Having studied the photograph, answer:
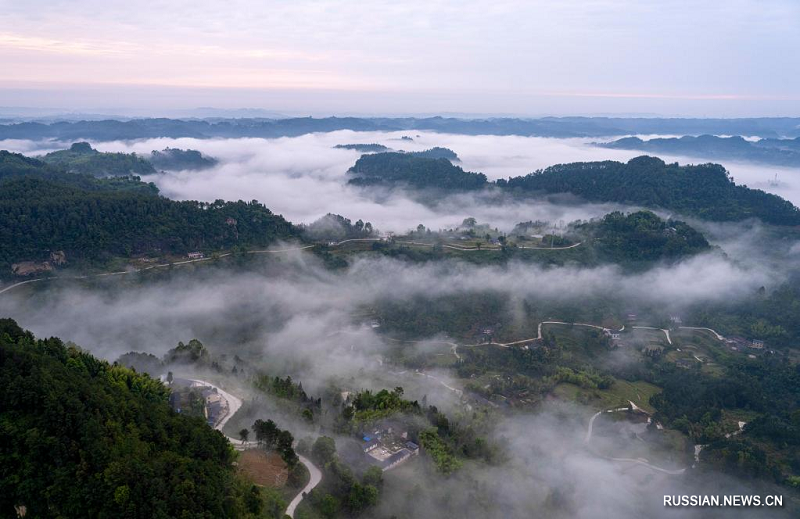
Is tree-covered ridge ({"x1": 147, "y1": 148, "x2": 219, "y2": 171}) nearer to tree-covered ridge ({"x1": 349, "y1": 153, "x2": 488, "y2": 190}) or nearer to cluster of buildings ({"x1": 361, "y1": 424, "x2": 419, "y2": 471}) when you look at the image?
tree-covered ridge ({"x1": 349, "y1": 153, "x2": 488, "y2": 190})

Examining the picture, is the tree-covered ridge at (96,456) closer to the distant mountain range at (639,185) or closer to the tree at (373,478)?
the tree at (373,478)

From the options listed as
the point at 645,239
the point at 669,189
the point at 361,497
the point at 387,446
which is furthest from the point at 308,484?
the point at 669,189

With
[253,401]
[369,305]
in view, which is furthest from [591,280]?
[253,401]

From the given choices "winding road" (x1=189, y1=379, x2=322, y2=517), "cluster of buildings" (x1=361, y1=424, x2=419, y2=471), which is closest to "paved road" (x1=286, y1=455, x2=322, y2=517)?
"winding road" (x1=189, y1=379, x2=322, y2=517)

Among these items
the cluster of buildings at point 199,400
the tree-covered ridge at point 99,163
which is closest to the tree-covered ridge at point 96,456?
the cluster of buildings at point 199,400

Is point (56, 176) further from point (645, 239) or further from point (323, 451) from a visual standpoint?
point (645, 239)

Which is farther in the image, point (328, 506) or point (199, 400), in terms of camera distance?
point (199, 400)
